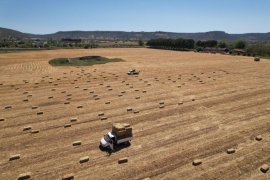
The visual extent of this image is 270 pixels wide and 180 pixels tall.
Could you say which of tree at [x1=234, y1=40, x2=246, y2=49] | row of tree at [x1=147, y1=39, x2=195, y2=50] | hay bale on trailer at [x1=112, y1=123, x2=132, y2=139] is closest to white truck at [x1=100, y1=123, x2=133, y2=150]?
hay bale on trailer at [x1=112, y1=123, x2=132, y2=139]

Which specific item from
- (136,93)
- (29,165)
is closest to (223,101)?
(136,93)

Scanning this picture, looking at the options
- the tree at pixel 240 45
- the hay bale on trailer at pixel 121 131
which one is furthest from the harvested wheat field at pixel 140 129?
the tree at pixel 240 45

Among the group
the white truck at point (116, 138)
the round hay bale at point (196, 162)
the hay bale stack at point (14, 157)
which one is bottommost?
the hay bale stack at point (14, 157)

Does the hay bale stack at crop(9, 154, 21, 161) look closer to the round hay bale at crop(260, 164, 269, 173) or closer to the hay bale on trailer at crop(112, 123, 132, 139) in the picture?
the hay bale on trailer at crop(112, 123, 132, 139)

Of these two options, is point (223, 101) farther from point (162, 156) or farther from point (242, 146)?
point (162, 156)

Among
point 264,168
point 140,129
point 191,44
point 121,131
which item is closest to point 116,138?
point 121,131

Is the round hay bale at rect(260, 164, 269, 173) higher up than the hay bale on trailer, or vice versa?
the hay bale on trailer

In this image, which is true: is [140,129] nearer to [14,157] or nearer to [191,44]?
[14,157]

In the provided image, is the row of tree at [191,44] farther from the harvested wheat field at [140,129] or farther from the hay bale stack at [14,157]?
the hay bale stack at [14,157]
